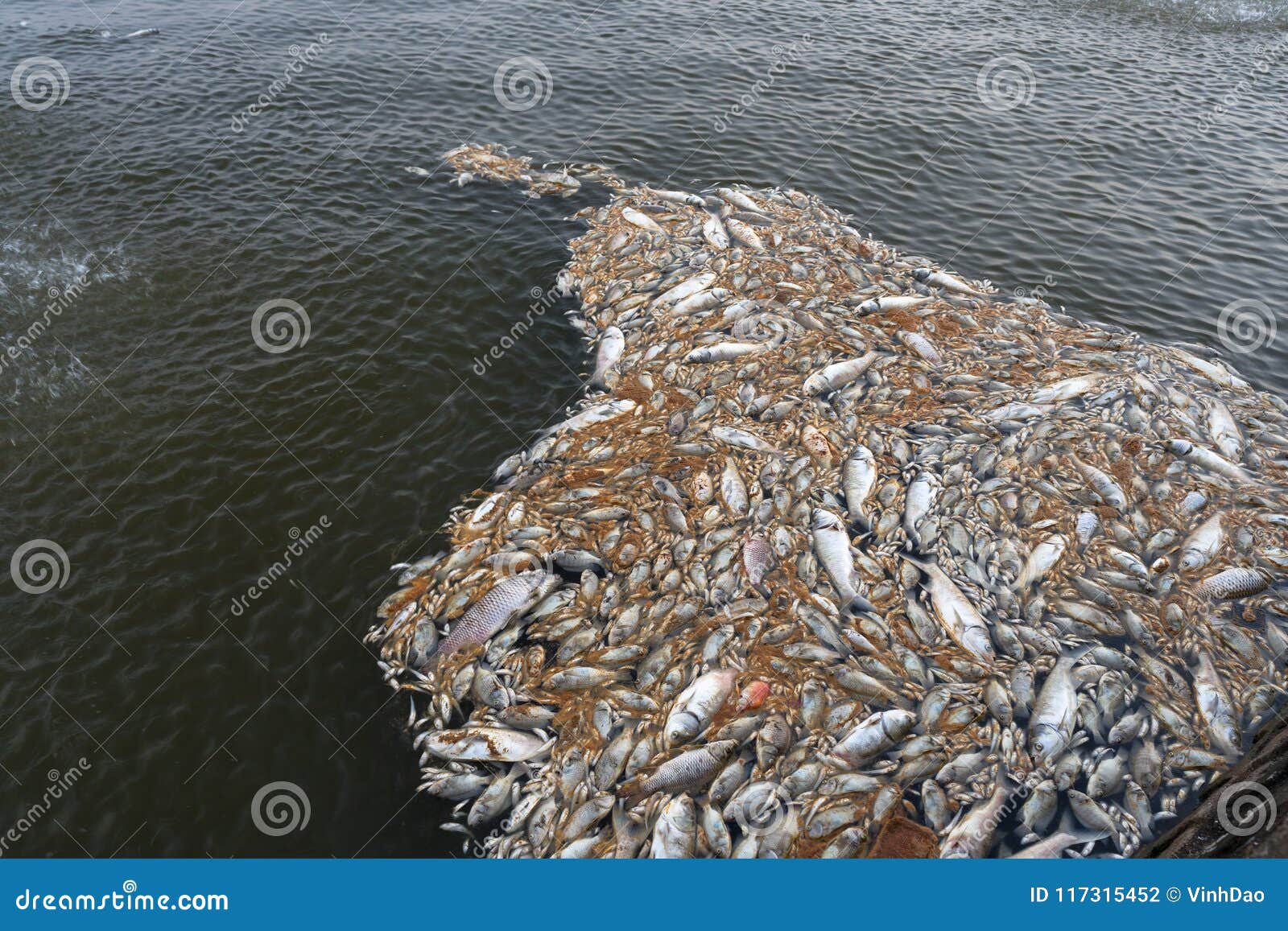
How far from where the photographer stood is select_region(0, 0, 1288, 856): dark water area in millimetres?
11078

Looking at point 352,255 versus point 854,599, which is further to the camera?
point 352,255

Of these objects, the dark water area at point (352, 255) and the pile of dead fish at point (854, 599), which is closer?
the pile of dead fish at point (854, 599)

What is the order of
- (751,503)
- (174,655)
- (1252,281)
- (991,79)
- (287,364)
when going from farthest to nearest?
(991,79)
(1252,281)
(287,364)
(751,503)
(174,655)

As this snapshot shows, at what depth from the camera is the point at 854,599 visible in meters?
11.7

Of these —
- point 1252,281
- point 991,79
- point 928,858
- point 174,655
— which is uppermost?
point 991,79

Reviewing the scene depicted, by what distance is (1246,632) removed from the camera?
36.9 ft

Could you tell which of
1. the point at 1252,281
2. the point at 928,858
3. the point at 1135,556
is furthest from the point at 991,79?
the point at 928,858

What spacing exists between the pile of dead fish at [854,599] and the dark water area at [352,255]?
5.95ft

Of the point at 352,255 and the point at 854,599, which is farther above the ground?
the point at 352,255

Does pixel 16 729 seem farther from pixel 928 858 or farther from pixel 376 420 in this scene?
pixel 928 858

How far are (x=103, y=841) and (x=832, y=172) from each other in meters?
27.7

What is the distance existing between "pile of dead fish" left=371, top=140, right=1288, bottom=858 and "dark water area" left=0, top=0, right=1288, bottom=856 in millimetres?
1814

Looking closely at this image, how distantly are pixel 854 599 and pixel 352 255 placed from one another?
1782cm

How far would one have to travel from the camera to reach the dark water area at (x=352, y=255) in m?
11.1
